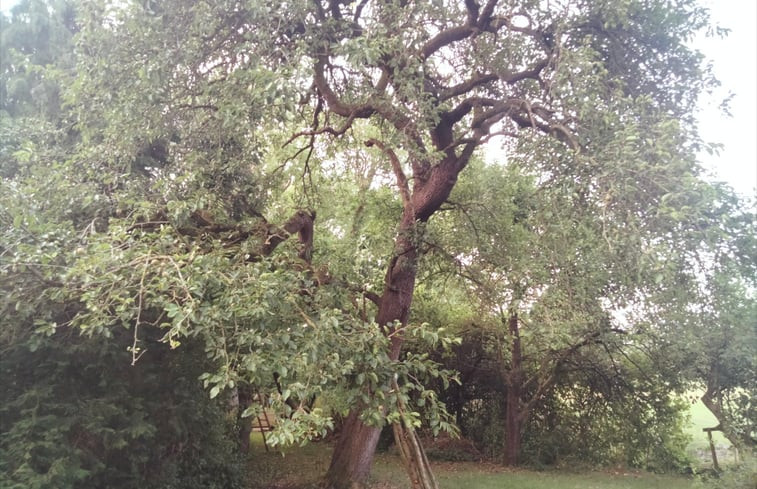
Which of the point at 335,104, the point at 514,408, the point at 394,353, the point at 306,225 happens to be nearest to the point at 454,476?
the point at 514,408

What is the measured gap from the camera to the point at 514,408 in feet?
33.7

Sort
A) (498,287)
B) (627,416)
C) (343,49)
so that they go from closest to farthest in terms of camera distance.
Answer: (343,49) → (498,287) → (627,416)

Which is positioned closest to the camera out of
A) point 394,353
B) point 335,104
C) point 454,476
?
point 335,104

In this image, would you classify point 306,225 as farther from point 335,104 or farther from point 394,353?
point 394,353

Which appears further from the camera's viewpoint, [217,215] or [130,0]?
[217,215]

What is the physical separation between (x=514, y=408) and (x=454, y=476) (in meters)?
2.18

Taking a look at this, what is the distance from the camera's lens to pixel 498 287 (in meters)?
6.05

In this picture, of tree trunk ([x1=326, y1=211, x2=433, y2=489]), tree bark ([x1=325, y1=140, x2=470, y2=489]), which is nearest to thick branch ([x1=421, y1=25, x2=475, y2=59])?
tree bark ([x1=325, y1=140, x2=470, y2=489])

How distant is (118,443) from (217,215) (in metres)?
2.40

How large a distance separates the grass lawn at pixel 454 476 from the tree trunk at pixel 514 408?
0.50 m

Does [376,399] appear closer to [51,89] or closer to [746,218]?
[746,218]

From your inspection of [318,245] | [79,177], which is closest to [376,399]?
[79,177]

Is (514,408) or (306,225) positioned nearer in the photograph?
(306,225)

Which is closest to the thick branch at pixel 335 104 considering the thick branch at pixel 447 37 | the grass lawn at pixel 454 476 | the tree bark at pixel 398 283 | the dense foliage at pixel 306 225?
the dense foliage at pixel 306 225
